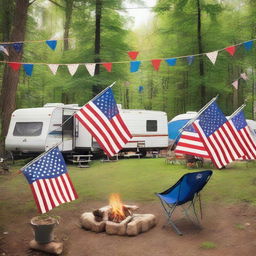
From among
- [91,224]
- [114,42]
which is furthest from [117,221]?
[114,42]

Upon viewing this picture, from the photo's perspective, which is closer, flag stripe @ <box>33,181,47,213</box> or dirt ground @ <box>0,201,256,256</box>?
dirt ground @ <box>0,201,256,256</box>

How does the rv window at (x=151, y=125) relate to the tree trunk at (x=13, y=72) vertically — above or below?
below

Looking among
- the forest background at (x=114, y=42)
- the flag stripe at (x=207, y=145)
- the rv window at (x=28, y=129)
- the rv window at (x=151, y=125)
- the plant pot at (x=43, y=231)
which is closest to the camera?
the plant pot at (x=43, y=231)

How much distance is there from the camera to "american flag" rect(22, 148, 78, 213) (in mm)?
5434

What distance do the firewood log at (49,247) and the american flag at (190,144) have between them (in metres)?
2.94

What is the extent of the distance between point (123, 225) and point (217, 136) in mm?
2554

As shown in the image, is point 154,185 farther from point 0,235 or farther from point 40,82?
point 40,82

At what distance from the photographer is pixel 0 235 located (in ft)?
18.7

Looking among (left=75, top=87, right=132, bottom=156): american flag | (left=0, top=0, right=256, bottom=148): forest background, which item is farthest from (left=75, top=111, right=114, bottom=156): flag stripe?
(left=0, top=0, right=256, bottom=148): forest background

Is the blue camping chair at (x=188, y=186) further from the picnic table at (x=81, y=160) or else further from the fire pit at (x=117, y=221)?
the picnic table at (x=81, y=160)

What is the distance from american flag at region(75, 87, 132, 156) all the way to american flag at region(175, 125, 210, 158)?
3.74 feet

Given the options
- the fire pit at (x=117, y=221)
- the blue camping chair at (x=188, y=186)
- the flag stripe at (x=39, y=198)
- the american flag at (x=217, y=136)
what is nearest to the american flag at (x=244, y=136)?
the american flag at (x=217, y=136)

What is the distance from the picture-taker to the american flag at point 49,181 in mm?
5434

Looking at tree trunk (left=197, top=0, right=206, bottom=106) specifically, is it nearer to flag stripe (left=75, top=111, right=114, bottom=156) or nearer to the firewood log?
flag stripe (left=75, top=111, right=114, bottom=156)
